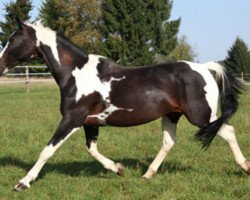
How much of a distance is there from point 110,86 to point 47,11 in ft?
157

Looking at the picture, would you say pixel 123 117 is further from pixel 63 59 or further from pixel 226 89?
pixel 226 89

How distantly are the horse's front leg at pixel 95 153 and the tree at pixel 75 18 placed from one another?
44.0m

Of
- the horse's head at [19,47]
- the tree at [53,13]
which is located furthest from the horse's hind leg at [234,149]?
the tree at [53,13]

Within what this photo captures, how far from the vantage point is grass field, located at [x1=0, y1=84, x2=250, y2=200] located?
5.31m

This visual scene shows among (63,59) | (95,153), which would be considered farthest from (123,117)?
(63,59)

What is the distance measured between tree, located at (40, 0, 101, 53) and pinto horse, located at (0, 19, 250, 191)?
4407 cm

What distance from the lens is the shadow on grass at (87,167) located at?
6.57m

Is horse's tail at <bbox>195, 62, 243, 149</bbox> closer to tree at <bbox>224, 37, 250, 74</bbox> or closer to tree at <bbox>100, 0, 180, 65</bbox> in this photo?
tree at <bbox>100, 0, 180, 65</bbox>

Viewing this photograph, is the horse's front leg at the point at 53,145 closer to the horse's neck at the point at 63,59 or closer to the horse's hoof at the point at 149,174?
the horse's neck at the point at 63,59

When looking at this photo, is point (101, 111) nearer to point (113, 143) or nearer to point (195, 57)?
point (113, 143)

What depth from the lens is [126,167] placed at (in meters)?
6.71

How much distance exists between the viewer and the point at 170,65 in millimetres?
6102

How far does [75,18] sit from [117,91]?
1874 inches

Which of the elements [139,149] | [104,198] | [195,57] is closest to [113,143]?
[139,149]
